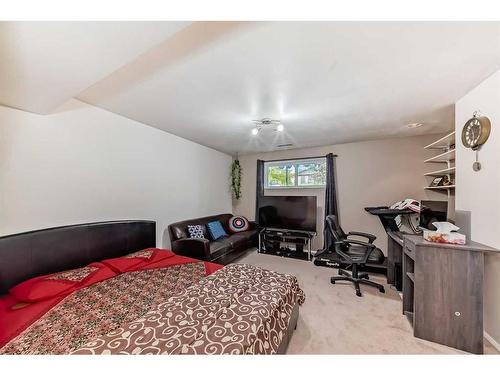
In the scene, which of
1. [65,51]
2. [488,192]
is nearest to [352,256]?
[488,192]

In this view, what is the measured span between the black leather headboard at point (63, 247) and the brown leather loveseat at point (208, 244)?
520mm

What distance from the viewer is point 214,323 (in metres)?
1.20

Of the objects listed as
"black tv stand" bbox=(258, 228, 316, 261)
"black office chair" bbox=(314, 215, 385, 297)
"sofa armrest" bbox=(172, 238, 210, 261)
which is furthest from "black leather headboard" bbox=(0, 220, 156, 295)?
"black office chair" bbox=(314, 215, 385, 297)

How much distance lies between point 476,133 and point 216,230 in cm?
382

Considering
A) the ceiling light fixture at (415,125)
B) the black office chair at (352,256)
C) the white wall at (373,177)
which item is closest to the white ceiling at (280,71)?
the ceiling light fixture at (415,125)

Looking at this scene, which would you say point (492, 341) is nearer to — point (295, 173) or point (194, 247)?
point (194, 247)

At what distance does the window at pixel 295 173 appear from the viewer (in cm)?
441

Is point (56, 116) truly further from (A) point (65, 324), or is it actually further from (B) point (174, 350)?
(B) point (174, 350)

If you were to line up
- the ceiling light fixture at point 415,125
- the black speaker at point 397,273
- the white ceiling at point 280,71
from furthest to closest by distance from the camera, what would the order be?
the ceiling light fixture at point 415,125 < the black speaker at point 397,273 < the white ceiling at point 280,71

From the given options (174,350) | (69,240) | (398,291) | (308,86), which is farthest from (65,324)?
(398,291)

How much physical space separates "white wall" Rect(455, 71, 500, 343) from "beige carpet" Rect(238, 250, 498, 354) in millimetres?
413

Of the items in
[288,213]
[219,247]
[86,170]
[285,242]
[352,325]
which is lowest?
[352,325]

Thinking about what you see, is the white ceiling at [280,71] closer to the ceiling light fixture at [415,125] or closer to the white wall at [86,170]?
the ceiling light fixture at [415,125]
